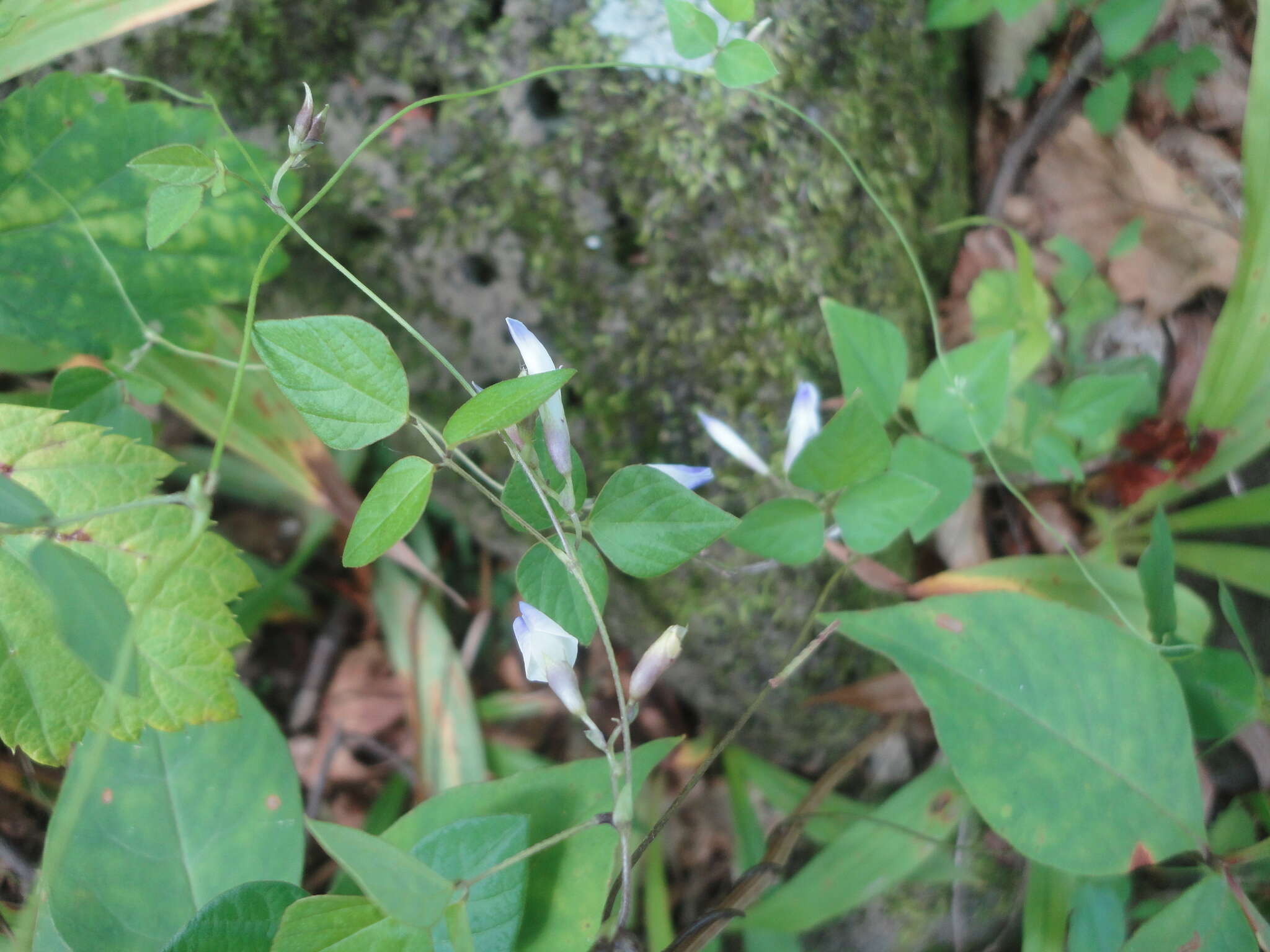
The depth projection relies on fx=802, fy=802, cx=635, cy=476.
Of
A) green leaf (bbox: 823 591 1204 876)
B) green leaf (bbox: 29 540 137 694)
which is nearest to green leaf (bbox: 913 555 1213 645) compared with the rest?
green leaf (bbox: 823 591 1204 876)

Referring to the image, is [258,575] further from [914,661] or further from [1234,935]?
[1234,935]

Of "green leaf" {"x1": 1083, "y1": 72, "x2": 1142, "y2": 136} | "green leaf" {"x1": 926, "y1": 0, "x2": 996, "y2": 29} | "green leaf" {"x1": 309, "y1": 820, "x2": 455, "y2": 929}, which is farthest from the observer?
"green leaf" {"x1": 1083, "y1": 72, "x2": 1142, "y2": 136}

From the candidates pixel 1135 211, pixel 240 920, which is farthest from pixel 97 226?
pixel 1135 211

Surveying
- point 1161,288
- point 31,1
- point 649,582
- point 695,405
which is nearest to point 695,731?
point 649,582

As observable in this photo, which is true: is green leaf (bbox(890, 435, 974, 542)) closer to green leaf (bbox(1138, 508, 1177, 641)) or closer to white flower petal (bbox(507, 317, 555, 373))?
green leaf (bbox(1138, 508, 1177, 641))

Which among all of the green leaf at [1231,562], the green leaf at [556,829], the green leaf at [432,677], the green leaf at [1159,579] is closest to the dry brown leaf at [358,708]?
the green leaf at [432,677]

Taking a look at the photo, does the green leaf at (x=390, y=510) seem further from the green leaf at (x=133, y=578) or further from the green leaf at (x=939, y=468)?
the green leaf at (x=939, y=468)
